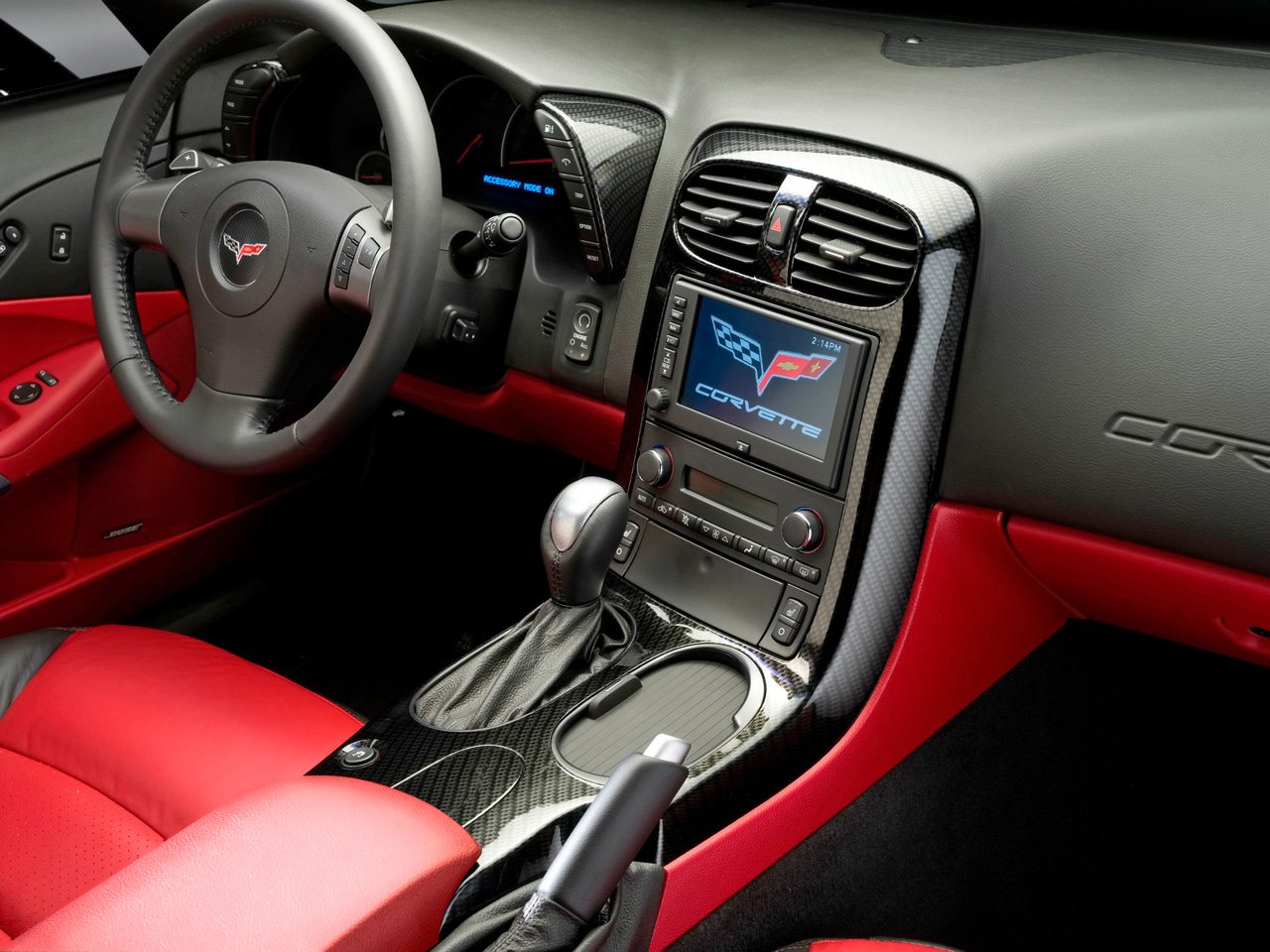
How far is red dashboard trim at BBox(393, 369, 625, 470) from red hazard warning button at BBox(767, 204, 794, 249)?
414 mm

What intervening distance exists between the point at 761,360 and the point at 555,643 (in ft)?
1.27

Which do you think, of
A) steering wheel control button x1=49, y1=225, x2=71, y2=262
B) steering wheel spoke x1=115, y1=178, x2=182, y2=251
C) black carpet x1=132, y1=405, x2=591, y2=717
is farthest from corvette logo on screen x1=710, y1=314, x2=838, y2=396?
steering wheel control button x1=49, y1=225, x2=71, y2=262

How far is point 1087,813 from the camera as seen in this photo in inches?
63.6

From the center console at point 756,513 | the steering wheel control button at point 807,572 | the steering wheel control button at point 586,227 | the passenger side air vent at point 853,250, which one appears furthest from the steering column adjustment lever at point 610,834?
the steering wheel control button at point 586,227

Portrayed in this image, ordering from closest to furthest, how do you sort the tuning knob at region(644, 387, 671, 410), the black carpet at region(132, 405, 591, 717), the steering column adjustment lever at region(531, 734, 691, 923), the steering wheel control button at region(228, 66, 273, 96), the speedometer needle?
1. the steering column adjustment lever at region(531, 734, 691, 923)
2. the tuning knob at region(644, 387, 671, 410)
3. the steering wheel control button at region(228, 66, 273, 96)
4. the speedometer needle
5. the black carpet at region(132, 405, 591, 717)

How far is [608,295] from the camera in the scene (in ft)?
5.13

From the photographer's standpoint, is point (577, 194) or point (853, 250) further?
point (577, 194)

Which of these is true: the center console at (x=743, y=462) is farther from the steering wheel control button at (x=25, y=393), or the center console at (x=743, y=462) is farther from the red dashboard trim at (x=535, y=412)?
the steering wheel control button at (x=25, y=393)

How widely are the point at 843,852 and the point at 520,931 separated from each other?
0.70 m

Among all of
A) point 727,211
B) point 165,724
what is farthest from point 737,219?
point 165,724

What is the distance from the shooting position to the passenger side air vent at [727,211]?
131 centimetres

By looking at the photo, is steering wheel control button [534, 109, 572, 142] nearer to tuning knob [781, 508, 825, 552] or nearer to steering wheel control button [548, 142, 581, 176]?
steering wheel control button [548, 142, 581, 176]

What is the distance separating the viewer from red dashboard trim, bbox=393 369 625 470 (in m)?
1.67

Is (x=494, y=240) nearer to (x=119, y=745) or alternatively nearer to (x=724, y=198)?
(x=724, y=198)
